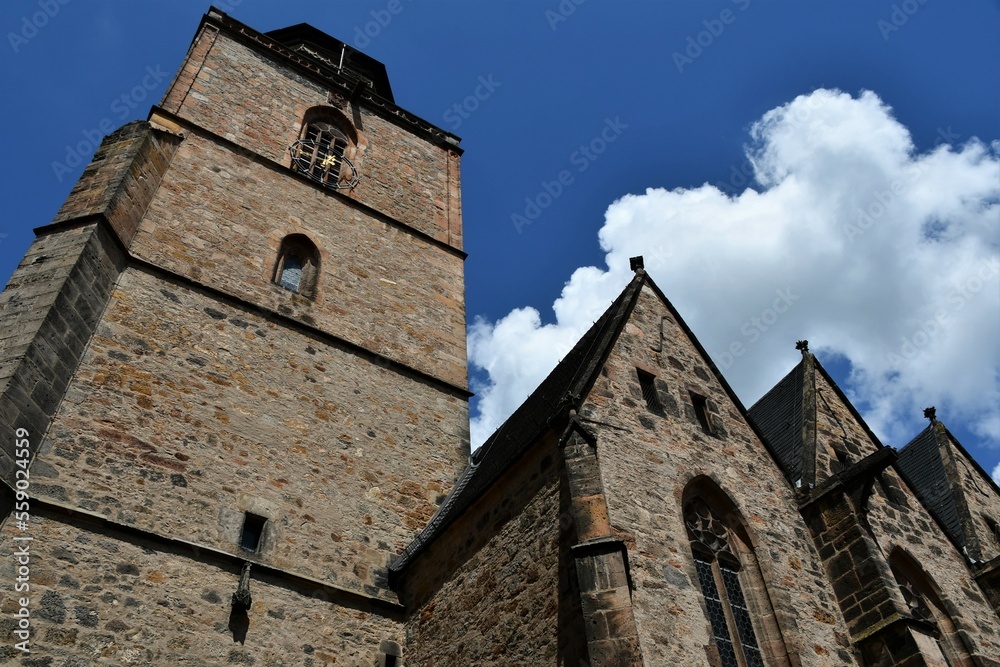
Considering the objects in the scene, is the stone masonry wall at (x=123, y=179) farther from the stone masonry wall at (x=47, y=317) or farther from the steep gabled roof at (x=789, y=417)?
the steep gabled roof at (x=789, y=417)

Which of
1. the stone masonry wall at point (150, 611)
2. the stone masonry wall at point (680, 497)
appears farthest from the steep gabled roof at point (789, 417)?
the stone masonry wall at point (150, 611)

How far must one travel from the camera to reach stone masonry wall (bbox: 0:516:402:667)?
23.8ft

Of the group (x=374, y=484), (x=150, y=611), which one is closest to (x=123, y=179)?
(x=374, y=484)

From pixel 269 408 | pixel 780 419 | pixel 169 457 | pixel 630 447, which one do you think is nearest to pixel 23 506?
pixel 169 457

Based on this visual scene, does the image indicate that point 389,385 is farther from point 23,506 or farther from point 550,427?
point 23,506

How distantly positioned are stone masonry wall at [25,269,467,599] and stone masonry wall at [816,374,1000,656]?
5.80m

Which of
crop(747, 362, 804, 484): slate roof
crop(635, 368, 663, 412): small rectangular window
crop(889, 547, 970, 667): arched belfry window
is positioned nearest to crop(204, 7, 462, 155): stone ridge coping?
crop(747, 362, 804, 484): slate roof

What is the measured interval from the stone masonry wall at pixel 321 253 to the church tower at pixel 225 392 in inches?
1.6

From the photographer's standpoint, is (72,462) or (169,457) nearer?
(72,462)

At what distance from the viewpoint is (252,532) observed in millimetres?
9312

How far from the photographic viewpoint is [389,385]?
12195 millimetres

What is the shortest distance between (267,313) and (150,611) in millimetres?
4881

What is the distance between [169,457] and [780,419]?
29.4ft

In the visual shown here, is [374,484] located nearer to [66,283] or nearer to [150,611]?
[150,611]
